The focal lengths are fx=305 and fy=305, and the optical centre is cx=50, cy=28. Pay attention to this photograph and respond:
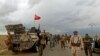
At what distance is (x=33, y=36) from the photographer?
104ft

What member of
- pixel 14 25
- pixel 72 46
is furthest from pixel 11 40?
pixel 72 46

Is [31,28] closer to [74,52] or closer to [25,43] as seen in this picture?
[25,43]

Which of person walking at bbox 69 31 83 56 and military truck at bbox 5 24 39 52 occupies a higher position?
person walking at bbox 69 31 83 56

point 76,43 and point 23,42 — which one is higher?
point 76,43

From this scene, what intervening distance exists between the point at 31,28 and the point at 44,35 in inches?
566

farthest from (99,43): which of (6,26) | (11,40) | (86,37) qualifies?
(6,26)

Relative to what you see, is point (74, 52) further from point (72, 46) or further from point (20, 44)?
point (20, 44)

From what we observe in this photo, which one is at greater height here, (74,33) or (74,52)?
(74,33)

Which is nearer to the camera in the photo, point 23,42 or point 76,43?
point 76,43

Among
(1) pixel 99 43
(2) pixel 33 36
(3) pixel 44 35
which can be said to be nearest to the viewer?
(3) pixel 44 35

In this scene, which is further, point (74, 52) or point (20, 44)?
point (20, 44)

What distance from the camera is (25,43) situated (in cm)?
3083

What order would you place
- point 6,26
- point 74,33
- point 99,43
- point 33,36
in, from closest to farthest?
point 74,33 → point 99,43 → point 33,36 → point 6,26

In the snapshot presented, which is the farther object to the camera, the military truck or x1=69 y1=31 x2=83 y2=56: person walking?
the military truck
